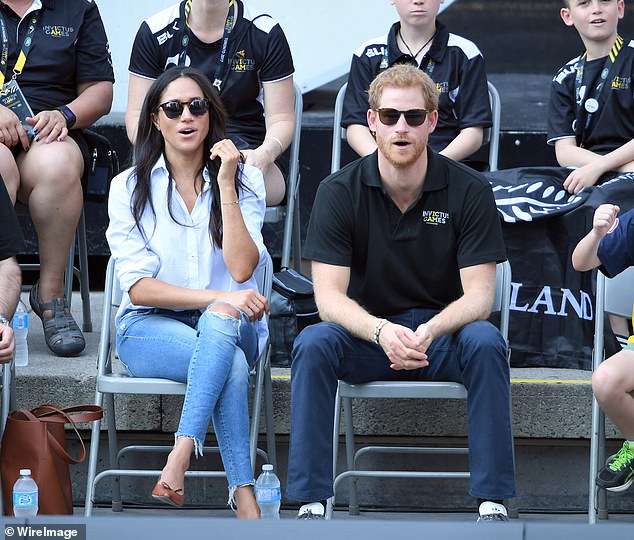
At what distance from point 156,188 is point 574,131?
1.82 meters

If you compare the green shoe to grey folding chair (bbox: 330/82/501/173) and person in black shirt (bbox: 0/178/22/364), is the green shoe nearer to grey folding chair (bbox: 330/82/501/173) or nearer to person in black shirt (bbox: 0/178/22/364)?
grey folding chair (bbox: 330/82/501/173)

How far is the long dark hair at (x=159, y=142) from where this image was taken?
13.1 ft

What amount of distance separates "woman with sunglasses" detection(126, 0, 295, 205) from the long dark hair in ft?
2.30

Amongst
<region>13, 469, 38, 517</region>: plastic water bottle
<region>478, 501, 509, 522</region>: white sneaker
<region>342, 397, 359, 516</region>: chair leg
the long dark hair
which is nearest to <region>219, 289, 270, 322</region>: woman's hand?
the long dark hair

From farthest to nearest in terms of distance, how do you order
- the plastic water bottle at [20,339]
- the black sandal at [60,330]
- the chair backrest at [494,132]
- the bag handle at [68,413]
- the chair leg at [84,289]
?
the chair leg at [84,289] < the chair backrest at [494,132] < the black sandal at [60,330] < the plastic water bottle at [20,339] < the bag handle at [68,413]

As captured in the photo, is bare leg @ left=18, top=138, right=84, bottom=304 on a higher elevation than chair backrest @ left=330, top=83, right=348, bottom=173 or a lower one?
lower

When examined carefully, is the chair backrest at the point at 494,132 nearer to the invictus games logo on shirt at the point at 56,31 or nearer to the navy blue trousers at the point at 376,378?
the navy blue trousers at the point at 376,378

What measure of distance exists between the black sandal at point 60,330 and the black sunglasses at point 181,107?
0.95 metres

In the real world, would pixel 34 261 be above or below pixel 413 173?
below

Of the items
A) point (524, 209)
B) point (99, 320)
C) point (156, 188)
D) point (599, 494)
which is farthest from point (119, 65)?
point (599, 494)

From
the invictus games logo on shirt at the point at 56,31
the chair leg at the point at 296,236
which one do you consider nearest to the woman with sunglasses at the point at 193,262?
the invictus games logo on shirt at the point at 56,31

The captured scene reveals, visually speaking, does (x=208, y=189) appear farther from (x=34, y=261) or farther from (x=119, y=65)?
(x=34, y=261)

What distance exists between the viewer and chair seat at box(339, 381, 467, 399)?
365 cm

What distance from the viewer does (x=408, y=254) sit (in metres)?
3.92
